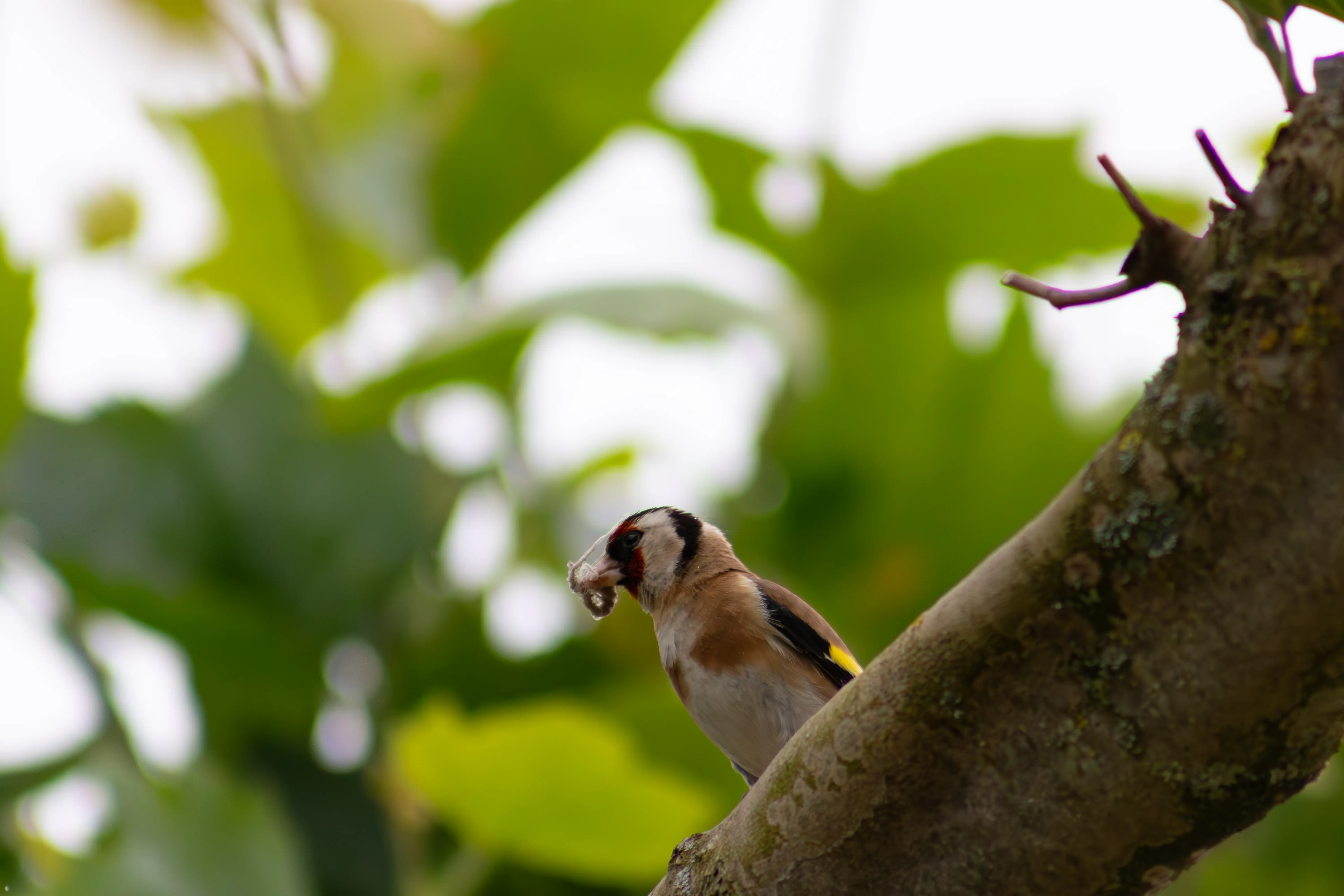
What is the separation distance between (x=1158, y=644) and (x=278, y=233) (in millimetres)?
3207

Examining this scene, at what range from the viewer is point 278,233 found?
3555mm

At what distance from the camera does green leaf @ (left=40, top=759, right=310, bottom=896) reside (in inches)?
98.0

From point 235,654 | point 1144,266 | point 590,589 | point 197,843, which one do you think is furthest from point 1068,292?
point 235,654

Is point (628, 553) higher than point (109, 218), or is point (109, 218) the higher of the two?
point (109, 218)

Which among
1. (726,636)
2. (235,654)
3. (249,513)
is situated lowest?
(726,636)

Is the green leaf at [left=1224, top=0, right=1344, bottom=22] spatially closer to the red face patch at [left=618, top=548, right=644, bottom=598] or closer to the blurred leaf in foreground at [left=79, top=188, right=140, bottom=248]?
the red face patch at [left=618, top=548, right=644, bottom=598]

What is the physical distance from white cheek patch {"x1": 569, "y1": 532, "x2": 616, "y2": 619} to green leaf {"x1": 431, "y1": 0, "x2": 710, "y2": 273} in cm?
202

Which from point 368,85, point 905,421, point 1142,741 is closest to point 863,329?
point 905,421

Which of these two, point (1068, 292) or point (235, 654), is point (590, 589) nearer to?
point (1068, 292)

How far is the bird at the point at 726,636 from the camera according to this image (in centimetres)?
154

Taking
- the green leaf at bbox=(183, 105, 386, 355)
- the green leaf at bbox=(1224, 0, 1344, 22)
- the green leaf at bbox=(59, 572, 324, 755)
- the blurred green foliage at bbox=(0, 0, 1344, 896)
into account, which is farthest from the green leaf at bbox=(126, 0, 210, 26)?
the green leaf at bbox=(1224, 0, 1344, 22)

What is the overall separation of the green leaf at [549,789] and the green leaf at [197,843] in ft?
1.00

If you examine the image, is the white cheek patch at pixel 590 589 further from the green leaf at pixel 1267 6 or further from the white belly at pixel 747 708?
the green leaf at pixel 1267 6

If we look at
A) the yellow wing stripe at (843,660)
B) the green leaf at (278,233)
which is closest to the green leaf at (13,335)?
the green leaf at (278,233)
